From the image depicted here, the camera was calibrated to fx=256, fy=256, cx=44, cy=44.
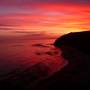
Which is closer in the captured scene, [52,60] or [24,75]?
[24,75]

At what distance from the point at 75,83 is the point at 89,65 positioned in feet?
21.0

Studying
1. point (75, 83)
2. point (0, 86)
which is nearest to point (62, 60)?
point (75, 83)

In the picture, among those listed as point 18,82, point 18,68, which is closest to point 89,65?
point 18,68

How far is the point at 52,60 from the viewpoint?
90.5 feet

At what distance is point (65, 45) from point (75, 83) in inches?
902

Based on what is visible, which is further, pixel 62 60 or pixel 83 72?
Result: pixel 62 60

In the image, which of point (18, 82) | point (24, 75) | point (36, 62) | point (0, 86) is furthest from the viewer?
point (36, 62)

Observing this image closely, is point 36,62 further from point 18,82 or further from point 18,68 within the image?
point 18,82

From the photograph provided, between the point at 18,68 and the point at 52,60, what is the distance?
5583 mm

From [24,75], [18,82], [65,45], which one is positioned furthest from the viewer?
[65,45]

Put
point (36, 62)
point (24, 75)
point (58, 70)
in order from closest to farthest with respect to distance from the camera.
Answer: point (24, 75) < point (58, 70) < point (36, 62)

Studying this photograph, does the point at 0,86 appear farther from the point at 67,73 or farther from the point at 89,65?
the point at 89,65

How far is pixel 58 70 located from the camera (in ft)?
74.5

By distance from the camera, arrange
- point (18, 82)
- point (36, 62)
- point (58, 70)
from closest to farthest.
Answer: point (18, 82) → point (58, 70) → point (36, 62)
